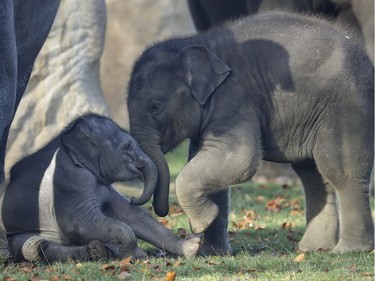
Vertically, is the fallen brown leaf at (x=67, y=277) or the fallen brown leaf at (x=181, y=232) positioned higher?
the fallen brown leaf at (x=67, y=277)

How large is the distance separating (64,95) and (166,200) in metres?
4.94

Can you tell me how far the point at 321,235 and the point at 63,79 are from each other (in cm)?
510

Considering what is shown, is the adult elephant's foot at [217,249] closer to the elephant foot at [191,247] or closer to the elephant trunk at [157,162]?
the elephant foot at [191,247]

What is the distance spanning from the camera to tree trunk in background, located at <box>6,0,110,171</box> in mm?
12742

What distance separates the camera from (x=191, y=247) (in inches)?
315

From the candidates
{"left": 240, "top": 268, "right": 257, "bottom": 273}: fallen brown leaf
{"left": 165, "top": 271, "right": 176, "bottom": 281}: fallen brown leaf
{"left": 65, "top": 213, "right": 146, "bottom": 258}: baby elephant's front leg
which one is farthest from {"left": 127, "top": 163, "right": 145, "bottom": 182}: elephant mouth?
{"left": 165, "top": 271, "right": 176, "bottom": 281}: fallen brown leaf

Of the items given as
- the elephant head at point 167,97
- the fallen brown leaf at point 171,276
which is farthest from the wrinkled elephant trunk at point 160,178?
the fallen brown leaf at point 171,276

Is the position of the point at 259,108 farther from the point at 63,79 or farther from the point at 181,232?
the point at 63,79

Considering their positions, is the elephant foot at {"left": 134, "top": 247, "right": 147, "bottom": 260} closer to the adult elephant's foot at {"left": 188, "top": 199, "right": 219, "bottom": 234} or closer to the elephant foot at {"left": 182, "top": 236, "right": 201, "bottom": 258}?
the elephant foot at {"left": 182, "top": 236, "right": 201, "bottom": 258}

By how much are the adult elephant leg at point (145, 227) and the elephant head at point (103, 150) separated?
18cm

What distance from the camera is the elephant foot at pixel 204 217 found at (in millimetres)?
7902

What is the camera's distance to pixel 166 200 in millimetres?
8117

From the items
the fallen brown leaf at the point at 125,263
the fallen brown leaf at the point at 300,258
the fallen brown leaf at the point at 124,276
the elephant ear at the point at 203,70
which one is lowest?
the fallen brown leaf at the point at 300,258

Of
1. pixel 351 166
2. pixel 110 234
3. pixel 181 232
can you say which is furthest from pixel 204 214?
pixel 181 232
